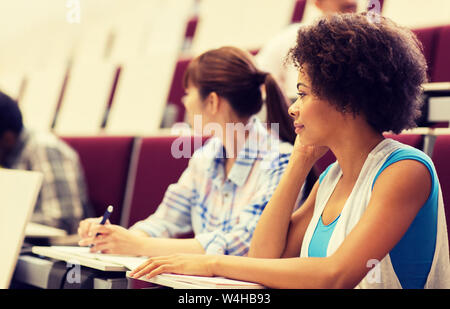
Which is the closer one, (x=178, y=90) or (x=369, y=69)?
(x=369, y=69)

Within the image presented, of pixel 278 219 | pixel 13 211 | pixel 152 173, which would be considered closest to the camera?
pixel 278 219

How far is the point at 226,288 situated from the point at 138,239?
0.25 meters

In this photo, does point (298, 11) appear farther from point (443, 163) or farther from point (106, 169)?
point (443, 163)

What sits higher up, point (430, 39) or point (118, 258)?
point (430, 39)

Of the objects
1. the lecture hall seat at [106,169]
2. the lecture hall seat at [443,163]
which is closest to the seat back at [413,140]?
the lecture hall seat at [443,163]

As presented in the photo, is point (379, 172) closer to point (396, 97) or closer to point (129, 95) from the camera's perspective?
point (396, 97)

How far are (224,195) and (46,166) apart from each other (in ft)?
1.36

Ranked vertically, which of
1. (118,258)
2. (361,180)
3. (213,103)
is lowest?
(118,258)

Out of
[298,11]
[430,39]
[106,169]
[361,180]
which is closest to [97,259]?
[361,180]

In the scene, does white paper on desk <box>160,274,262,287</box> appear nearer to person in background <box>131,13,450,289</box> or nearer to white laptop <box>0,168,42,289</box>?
person in background <box>131,13,450,289</box>

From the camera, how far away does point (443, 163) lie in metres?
0.53

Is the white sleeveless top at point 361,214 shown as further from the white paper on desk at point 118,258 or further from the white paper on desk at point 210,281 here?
the white paper on desk at point 118,258

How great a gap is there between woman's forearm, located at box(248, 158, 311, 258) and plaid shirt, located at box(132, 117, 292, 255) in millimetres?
71

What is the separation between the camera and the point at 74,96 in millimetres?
1271
